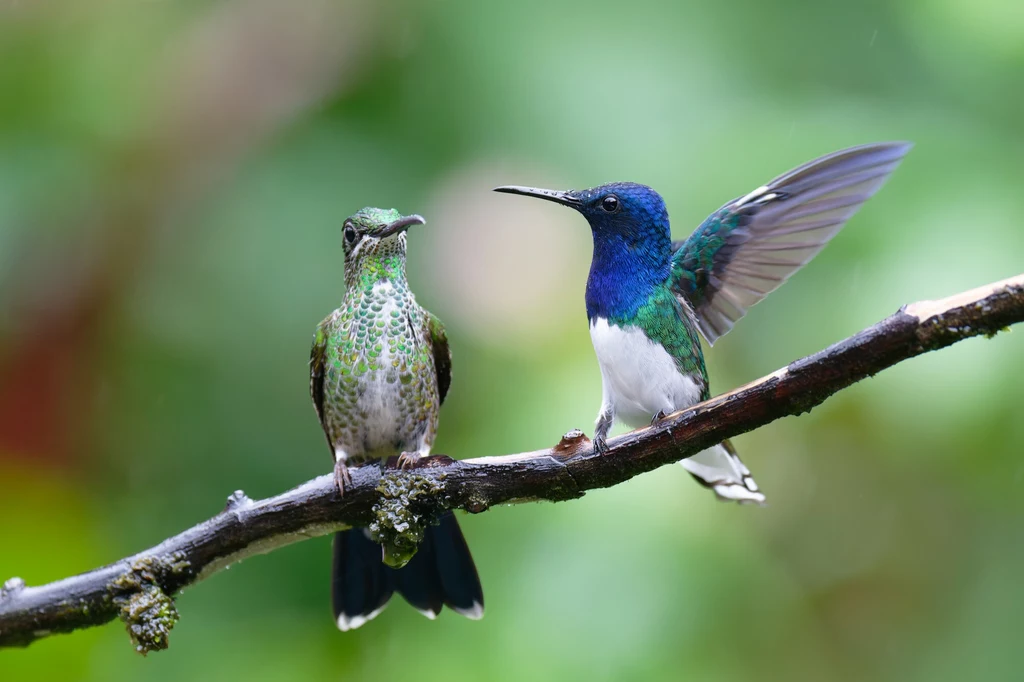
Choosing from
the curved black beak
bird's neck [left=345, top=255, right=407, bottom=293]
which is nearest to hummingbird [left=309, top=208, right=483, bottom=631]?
bird's neck [left=345, top=255, right=407, bottom=293]

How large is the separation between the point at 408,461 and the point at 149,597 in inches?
22.2

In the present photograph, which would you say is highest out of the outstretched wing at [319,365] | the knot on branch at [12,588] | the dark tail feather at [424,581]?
the outstretched wing at [319,365]

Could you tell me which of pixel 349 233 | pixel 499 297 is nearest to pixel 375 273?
pixel 349 233

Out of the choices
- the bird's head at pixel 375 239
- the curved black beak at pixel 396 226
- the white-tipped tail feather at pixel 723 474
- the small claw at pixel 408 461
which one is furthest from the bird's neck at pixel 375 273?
the white-tipped tail feather at pixel 723 474

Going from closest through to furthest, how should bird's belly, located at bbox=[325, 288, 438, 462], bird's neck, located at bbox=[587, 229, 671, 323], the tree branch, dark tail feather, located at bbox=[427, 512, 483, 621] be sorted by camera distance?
the tree branch
bird's neck, located at bbox=[587, 229, 671, 323]
bird's belly, located at bbox=[325, 288, 438, 462]
dark tail feather, located at bbox=[427, 512, 483, 621]

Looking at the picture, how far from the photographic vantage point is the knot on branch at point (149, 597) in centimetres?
186

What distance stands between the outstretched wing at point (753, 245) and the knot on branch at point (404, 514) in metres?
0.61

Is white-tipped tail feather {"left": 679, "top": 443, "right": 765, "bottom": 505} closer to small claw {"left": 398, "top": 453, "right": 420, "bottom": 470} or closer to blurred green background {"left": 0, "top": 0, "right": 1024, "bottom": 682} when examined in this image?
small claw {"left": 398, "top": 453, "right": 420, "bottom": 470}

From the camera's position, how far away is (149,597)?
1.88 metres

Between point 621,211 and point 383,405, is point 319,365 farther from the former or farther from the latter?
point 621,211

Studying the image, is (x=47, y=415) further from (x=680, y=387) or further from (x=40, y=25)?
(x=680, y=387)

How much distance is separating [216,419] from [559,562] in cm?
138

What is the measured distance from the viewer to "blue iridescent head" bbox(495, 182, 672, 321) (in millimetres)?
1581

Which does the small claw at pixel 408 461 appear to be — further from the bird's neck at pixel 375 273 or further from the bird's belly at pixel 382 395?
the bird's neck at pixel 375 273
